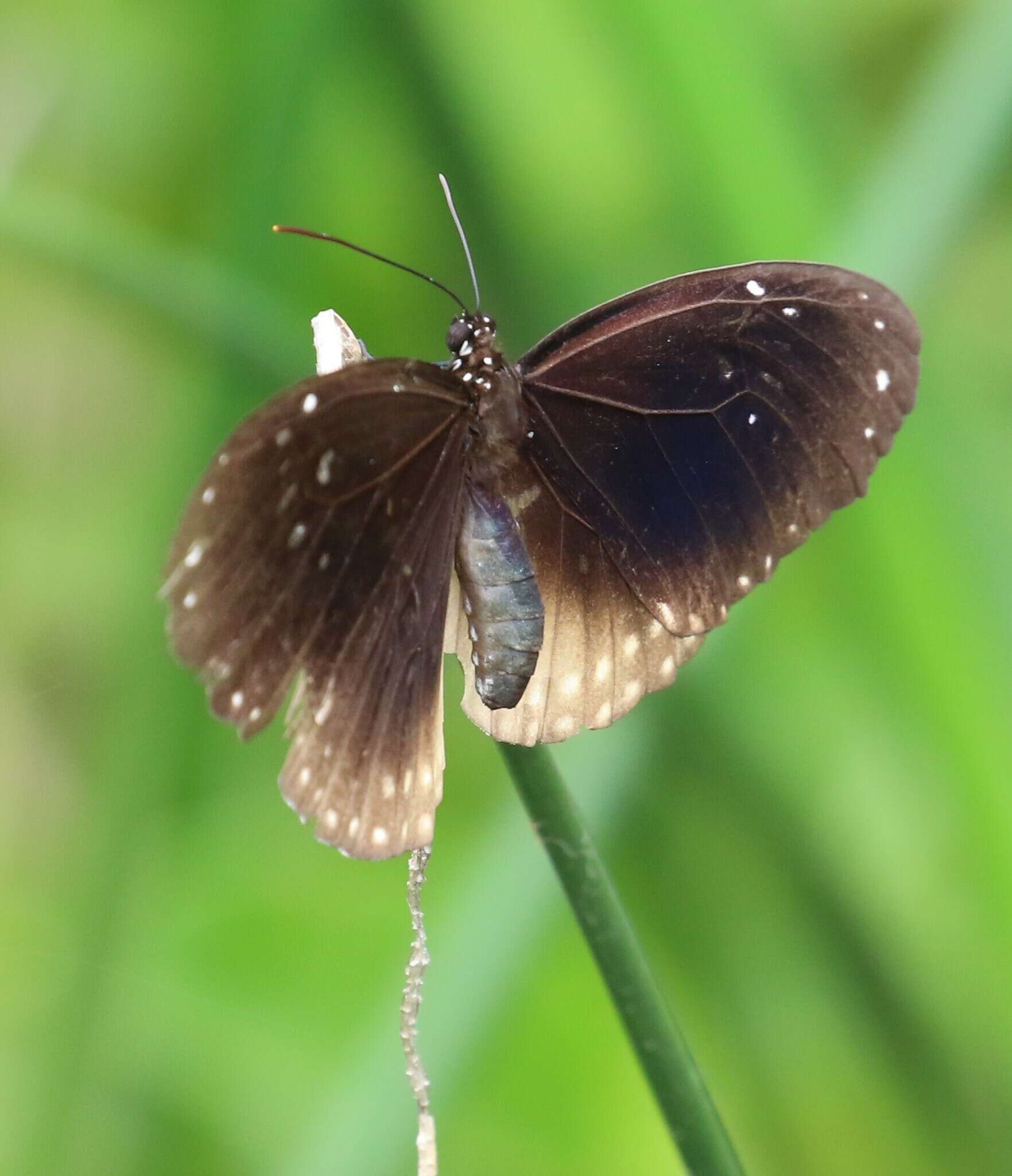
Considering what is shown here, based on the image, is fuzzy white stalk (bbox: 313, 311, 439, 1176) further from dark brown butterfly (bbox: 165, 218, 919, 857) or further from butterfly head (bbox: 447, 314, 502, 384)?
butterfly head (bbox: 447, 314, 502, 384)

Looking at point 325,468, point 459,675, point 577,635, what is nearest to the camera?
point 325,468

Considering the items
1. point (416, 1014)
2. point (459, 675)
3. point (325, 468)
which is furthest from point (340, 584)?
point (459, 675)

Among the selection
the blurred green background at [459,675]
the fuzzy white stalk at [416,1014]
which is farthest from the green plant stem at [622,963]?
the blurred green background at [459,675]

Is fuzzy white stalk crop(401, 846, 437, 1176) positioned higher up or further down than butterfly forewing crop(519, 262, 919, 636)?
further down

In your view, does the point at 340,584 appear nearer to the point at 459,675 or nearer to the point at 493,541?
the point at 493,541

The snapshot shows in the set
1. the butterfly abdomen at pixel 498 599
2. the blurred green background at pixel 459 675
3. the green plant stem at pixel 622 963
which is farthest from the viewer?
the blurred green background at pixel 459 675

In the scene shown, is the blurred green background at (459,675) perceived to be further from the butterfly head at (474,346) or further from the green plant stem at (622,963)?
the green plant stem at (622,963)

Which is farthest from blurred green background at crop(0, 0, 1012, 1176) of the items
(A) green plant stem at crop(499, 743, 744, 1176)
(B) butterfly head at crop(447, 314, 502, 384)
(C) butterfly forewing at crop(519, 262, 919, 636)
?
(A) green plant stem at crop(499, 743, 744, 1176)

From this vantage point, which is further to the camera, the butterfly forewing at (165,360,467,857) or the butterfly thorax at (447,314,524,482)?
the butterfly thorax at (447,314,524,482)
